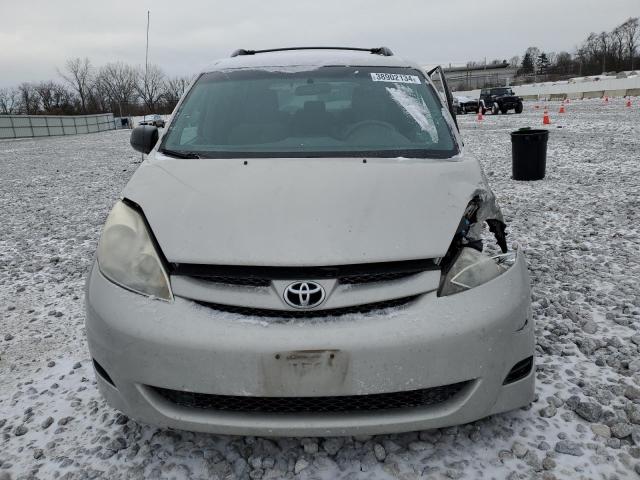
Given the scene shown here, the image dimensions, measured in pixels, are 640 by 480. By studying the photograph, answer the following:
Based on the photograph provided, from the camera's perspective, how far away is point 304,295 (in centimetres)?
172

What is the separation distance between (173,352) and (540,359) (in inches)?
76.1

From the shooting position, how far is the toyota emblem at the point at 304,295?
1718 mm

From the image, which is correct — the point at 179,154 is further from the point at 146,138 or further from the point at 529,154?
the point at 529,154

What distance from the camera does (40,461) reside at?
6.68 ft

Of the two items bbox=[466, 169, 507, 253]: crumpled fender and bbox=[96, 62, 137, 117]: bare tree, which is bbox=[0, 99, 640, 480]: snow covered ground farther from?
bbox=[96, 62, 137, 117]: bare tree

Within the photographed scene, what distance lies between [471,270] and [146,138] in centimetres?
215

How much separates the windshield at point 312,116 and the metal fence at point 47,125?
36.5m

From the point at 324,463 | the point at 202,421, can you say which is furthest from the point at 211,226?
the point at 324,463

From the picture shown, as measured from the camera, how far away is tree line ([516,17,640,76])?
2864 inches

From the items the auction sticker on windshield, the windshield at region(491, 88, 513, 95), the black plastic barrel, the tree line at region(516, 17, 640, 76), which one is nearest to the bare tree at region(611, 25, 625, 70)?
the tree line at region(516, 17, 640, 76)

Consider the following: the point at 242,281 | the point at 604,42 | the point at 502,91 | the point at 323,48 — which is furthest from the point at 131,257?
the point at 604,42

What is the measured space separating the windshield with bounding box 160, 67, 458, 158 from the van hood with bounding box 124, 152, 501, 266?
0.22 m

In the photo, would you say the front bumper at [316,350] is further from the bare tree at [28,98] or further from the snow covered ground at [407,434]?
the bare tree at [28,98]

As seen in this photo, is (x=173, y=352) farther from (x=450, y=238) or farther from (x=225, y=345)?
(x=450, y=238)
